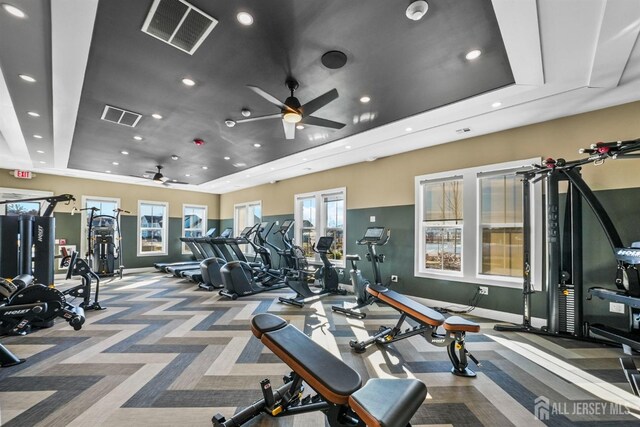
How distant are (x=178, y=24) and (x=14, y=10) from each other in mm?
1206

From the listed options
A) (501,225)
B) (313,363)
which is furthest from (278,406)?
(501,225)

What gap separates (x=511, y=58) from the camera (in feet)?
8.21

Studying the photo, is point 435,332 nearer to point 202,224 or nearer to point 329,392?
point 329,392

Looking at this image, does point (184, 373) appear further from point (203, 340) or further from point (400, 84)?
point (400, 84)

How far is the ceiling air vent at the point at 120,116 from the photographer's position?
370cm

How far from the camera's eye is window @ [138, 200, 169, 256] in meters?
9.13

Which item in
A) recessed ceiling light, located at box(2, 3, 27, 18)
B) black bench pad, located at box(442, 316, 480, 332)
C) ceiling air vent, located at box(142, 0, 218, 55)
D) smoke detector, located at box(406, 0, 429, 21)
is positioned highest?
ceiling air vent, located at box(142, 0, 218, 55)

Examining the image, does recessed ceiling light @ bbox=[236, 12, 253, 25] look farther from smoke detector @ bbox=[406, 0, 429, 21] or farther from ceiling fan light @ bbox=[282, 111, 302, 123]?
smoke detector @ bbox=[406, 0, 429, 21]

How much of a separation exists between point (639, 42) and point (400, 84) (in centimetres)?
204

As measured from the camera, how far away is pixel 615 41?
229cm

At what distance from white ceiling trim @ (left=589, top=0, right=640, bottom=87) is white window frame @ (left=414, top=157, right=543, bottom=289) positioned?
1.33 meters

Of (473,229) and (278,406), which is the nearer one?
(278,406)

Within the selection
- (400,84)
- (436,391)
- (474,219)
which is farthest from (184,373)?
(474,219)

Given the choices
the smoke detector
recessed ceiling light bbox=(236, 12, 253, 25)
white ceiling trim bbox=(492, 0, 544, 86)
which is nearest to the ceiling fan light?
recessed ceiling light bbox=(236, 12, 253, 25)
